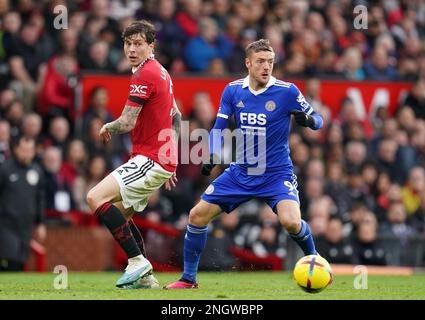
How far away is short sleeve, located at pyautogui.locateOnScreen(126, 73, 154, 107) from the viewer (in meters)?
10.8

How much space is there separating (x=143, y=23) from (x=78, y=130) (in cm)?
645

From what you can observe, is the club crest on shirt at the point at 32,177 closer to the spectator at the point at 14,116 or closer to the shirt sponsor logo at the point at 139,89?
the spectator at the point at 14,116

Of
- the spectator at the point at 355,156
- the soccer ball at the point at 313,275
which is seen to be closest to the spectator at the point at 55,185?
the spectator at the point at 355,156

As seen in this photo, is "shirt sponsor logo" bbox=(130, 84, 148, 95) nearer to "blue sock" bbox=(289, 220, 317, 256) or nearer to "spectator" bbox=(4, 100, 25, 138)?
"blue sock" bbox=(289, 220, 317, 256)

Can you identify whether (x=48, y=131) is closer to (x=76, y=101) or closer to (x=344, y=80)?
(x=76, y=101)

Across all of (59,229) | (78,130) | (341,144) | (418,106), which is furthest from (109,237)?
(418,106)

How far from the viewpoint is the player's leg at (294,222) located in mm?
10711

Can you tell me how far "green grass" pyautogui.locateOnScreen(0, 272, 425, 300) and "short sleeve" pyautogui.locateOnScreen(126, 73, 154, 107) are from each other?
1780mm

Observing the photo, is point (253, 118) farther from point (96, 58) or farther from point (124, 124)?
point (96, 58)

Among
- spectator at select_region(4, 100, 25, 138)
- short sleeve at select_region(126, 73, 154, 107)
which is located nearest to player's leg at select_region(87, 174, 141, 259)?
short sleeve at select_region(126, 73, 154, 107)

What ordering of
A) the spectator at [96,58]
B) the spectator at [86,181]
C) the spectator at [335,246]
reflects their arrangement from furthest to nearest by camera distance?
the spectator at [96,58] < the spectator at [335,246] < the spectator at [86,181]

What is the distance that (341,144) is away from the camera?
19.0 metres

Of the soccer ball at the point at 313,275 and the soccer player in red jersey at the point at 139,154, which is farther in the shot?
the soccer player in red jersey at the point at 139,154

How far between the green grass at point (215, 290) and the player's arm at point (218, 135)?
47.2 inches
